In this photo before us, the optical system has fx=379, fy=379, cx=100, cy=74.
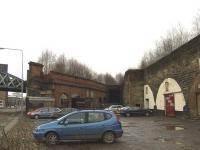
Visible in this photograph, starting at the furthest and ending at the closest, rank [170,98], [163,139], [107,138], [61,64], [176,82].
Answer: [61,64] < [170,98] < [176,82] < [163,139] < [107,138]

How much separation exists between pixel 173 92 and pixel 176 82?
144cm

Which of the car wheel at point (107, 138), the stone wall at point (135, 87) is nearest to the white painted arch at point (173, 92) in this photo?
the stone wall at point (135, 87)

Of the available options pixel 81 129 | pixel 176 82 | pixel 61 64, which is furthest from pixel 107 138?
pixel 61 64

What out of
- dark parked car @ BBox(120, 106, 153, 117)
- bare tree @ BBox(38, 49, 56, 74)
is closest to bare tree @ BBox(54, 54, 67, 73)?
bare tree @ BBox(38, 49, 56, 74)

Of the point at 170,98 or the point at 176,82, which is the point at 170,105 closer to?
the point at 170,98

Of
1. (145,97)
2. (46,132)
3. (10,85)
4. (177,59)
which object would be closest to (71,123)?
(46,132)

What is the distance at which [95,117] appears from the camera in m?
18.0

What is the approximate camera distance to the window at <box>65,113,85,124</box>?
17.7m

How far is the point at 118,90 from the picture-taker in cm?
8694

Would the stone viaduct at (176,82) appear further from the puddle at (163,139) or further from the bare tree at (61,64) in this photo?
the bare tree at (61,64)

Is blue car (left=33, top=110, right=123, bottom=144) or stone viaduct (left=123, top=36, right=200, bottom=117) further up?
stone viaduct (left=123, top=36, right=200, bottom=117)

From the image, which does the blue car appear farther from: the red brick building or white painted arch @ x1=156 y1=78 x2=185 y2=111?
the red brick building

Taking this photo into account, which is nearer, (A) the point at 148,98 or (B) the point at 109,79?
(A) the point at 148,98

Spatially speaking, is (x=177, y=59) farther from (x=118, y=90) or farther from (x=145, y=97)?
(x=118, y=90)
